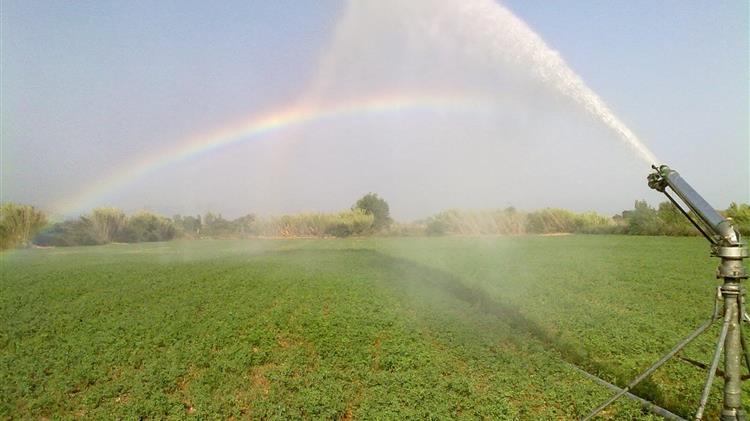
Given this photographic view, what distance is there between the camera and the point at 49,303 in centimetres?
1077

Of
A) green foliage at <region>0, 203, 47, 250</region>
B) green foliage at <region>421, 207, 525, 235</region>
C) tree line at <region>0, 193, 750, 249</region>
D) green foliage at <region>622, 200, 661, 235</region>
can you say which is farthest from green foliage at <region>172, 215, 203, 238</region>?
green foliage at <region>622, 200, 661, 235</region>

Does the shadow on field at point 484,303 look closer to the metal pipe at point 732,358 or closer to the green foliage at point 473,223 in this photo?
the metal pipe at point 732,358

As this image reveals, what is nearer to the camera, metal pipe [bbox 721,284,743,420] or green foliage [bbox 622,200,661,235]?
metal pipe [bbox 721,284,743,420]

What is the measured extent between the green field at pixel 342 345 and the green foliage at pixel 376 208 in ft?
108

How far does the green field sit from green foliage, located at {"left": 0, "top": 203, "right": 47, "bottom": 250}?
2435cm

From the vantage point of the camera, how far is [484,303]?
32.9ft

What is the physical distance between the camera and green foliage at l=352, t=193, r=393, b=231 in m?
46.0

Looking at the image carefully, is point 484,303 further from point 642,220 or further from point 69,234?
point 69,234

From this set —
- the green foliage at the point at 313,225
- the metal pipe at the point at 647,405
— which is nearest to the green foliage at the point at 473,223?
the green foliage at the point at 313,225

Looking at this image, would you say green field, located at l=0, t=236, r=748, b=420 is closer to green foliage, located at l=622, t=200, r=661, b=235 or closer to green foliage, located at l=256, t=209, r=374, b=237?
green foliage, located at l=622, t=200, r=661, b=235

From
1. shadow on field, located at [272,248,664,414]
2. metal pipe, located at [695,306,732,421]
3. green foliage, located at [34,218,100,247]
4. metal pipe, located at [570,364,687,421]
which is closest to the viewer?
metal pipe, located at [695,306,732,421]

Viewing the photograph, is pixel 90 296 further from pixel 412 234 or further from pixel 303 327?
pixel 412 234

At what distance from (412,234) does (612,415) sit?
1433 inches

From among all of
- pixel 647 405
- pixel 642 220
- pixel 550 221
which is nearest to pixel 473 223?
pixel 550 221
